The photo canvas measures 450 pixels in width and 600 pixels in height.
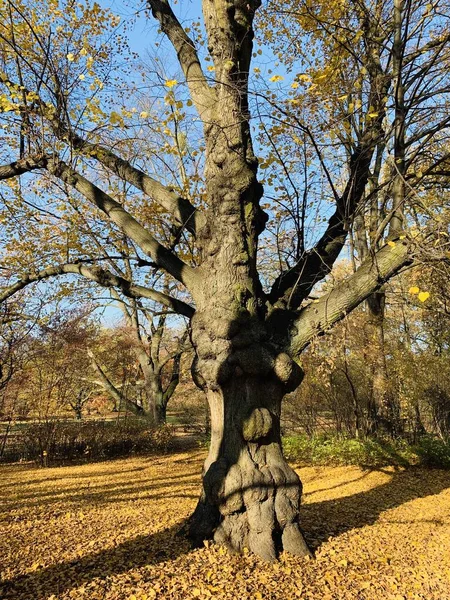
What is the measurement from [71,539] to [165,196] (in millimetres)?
3662

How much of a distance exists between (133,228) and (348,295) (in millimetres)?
2331

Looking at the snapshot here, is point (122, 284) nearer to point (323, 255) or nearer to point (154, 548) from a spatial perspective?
point (323, 255)

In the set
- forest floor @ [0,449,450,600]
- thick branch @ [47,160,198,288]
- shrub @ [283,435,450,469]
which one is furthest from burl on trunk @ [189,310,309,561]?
shrub @ [283,435,450,469]

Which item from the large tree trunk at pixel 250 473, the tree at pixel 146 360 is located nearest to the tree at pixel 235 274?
the large tree trunk at pixel 250 473

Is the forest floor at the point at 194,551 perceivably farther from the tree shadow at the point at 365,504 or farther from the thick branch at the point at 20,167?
the thick branch at the point at 20,167

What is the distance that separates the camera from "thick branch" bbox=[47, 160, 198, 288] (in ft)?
14.0

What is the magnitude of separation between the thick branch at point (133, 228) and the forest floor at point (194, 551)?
252 centimetres

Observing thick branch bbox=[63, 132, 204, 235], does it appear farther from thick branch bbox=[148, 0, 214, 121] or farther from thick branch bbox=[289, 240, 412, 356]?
thick branch bbox=[289, 240, 412, 356]

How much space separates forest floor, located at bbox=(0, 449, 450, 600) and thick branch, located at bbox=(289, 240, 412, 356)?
1.88 metres

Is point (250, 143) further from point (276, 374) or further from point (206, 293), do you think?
point (276, 374)

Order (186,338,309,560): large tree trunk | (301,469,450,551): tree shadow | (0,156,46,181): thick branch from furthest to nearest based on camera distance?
(0,156,46,181): thick branch
(301,469,450,551): tree shadow
(186,338,309,560): large tree trunk

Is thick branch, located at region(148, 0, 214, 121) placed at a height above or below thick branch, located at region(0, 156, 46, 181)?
above

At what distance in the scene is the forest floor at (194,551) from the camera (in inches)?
118

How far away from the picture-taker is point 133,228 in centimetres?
438
